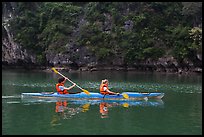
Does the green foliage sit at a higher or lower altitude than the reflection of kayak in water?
higher

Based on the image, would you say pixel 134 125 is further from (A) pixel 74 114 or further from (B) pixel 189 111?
(B) pixel 189 111

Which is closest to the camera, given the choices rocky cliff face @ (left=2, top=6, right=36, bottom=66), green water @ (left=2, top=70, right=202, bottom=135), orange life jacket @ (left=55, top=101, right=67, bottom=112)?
green water @ (left=2, top=70, right=202, bottom=135)

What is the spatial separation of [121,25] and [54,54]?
30.4ft

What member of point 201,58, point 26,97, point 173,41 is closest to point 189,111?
point 26,97

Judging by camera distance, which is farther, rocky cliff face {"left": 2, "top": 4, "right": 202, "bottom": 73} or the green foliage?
the green foliage

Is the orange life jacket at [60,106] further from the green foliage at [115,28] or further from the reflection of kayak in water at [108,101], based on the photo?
the green foliage at [115,28]

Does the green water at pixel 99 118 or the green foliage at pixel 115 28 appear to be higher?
the green foliage at pixel 115 28

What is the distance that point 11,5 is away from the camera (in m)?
54.6

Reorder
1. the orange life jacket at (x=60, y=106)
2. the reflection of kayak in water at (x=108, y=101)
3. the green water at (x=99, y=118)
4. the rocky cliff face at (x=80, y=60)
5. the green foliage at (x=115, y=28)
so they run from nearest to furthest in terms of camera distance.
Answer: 1. the green water at (x=99, y=118)
2. the orange life jacket at (x=60, y=106)
3. the reflection of kayak in water at (x=108, y=101)
4. the rocky cliff face at (x=80, y=60)
5. the green foliage at (x=115, y=28)

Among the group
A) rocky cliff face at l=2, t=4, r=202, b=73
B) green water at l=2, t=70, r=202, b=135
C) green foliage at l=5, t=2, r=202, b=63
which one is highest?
green foliage at l=5, t=2, r=202, b=63

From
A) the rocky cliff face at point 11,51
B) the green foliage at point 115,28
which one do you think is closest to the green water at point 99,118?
the green foliage at point 115,28

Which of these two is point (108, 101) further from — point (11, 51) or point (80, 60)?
point (11, 51)

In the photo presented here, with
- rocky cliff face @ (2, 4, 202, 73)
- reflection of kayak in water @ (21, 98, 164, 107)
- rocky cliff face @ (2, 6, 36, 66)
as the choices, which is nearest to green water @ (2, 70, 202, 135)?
reflection of kayak in water @ (21, 98, 164, 107)

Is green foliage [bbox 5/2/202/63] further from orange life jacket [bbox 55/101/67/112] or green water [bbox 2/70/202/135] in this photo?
orange life jacket [bbox 55/101/67/112]
